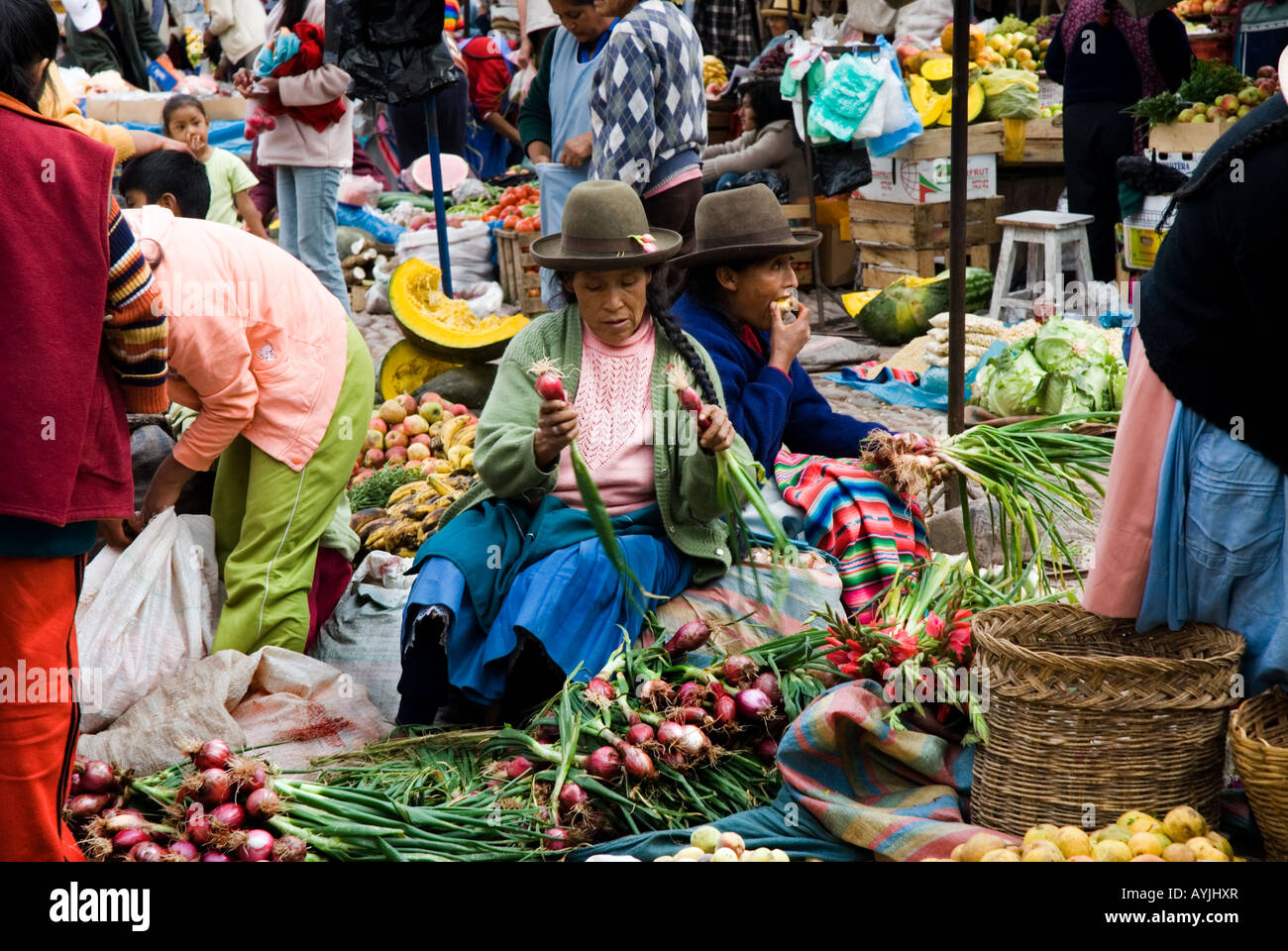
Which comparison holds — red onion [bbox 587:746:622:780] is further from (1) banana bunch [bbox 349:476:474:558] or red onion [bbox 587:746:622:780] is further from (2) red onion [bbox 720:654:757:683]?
(1) banana bunch [bbox 349:476:474:558]

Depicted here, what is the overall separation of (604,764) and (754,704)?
0.36 meters

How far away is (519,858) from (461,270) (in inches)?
268

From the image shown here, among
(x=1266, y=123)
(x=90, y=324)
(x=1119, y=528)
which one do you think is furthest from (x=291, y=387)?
(x=1266, y=123)

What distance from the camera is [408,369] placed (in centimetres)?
638

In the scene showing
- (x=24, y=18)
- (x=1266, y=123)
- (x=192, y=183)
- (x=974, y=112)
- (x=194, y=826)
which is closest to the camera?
(x=1266, y=123)

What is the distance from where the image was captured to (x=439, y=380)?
625 centimetres

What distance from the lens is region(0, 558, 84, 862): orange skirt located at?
2.46 metres

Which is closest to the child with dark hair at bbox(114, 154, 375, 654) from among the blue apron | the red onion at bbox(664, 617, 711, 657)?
the red onion at bbox(664, 617, 711, 657)

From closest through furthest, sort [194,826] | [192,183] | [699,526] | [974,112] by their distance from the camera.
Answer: [194,826] → [699,526] → [192,183] → [974,112]

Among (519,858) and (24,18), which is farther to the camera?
(519,858)

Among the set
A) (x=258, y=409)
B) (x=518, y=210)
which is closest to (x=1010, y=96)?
(x=518, y=210)

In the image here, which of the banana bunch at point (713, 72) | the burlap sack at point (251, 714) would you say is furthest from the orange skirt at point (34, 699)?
the banana bunch at point (713, 72)

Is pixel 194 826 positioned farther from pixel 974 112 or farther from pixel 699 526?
pixel 974 112

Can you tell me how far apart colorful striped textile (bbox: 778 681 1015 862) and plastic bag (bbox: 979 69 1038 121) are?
6420 millimetres
